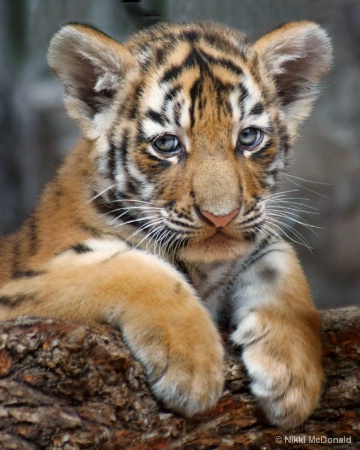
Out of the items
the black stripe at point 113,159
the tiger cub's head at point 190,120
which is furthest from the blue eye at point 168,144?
the black stripe at point 113,159

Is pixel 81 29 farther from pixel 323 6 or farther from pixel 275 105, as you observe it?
pixel 323 6

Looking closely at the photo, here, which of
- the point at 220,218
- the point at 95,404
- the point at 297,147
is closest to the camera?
the point at 95,404

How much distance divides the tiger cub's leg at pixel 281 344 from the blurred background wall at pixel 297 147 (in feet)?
2.97

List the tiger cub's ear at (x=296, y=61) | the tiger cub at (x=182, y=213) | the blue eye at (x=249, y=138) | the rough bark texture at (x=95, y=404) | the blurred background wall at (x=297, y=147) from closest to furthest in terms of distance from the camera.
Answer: the rough bark texture at (x=95, y=404)
the tiger cub at (x=182, y=213)
the blue eye at (x=249, y=138)
the tiger cub's ear at (x=296, y=61)
the blurred background wall at (x=297, y=147)

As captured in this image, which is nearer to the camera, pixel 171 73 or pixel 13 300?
pixel 13 300

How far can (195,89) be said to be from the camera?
207cm

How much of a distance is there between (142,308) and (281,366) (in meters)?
0.39

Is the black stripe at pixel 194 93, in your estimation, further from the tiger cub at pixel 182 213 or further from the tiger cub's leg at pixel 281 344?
the tiger cub's leg at pixel 281 344

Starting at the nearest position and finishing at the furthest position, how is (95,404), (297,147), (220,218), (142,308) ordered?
(95,404), (142,308), (220,218), (297,147)

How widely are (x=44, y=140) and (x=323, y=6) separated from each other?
128cm

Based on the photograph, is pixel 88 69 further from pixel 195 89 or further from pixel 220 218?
pixel 220 218

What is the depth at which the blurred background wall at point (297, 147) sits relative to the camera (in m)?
2.58

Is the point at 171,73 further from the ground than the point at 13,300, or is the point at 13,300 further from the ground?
the point at 171,73

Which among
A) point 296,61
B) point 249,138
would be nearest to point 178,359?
point 249,138
